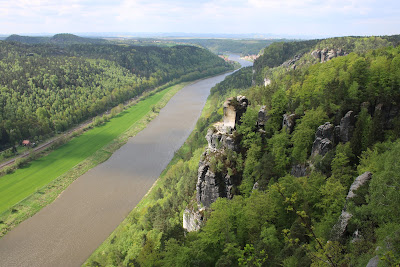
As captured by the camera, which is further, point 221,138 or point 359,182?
point 221,138

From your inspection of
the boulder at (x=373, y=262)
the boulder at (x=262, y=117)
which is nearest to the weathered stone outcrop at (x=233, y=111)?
the boulder at (x=262, y=117)

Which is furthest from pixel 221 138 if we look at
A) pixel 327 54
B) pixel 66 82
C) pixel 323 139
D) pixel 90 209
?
pixel 66 82

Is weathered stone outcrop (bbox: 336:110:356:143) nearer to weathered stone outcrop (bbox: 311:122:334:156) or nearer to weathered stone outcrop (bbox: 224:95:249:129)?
weathered stone outcrop (bbox: 311:122:334:156)

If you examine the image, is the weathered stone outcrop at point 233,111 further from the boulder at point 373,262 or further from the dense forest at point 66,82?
the dense forest at point 66,82

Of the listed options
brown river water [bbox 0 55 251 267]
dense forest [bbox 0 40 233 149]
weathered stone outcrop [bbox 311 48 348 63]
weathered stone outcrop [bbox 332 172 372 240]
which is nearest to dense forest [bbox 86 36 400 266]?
weathered stone outcrop [bbox 332 172 372 240]

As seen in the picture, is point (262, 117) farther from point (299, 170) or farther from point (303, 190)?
point (303, 190)

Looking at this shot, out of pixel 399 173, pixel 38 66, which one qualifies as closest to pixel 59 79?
pixel 38 66

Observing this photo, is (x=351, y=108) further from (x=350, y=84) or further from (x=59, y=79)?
(x=59, y=79)
